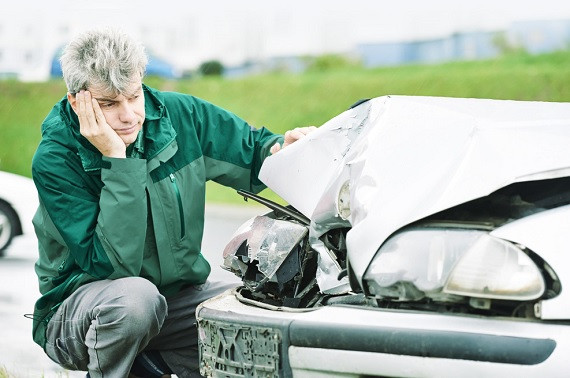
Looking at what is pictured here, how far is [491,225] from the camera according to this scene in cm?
255

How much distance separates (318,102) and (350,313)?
1369 centimetres

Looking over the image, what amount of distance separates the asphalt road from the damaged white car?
88.9 inches

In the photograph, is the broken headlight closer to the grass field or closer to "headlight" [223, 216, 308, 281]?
"headlight" [223, 216, 308, 281]

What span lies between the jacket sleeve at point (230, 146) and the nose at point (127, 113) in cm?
43

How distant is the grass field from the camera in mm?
14789

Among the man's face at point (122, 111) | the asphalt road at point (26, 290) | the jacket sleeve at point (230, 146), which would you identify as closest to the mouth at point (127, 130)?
the man's face at point (122, 111)

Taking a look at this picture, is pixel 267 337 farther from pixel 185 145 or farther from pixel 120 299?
pixel 185 145

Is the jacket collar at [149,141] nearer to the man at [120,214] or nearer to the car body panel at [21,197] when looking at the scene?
the man at [120,214]


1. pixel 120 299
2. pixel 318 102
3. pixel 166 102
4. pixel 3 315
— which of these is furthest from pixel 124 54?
pixel 318 102

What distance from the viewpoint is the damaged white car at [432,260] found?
2395 mm

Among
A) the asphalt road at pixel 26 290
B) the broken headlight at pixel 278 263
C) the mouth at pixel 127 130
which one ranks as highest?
the mouth at pixel 127 130

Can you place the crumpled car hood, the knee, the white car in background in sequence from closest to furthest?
the crumpled car hood → the knee → the white car in background

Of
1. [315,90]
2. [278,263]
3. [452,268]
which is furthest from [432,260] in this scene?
[315,90]

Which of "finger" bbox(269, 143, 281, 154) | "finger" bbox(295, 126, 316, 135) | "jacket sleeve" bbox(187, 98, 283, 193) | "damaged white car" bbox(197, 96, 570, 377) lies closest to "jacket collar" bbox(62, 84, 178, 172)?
"jacket sleeve" bbox(187, 98, 283, 193)
